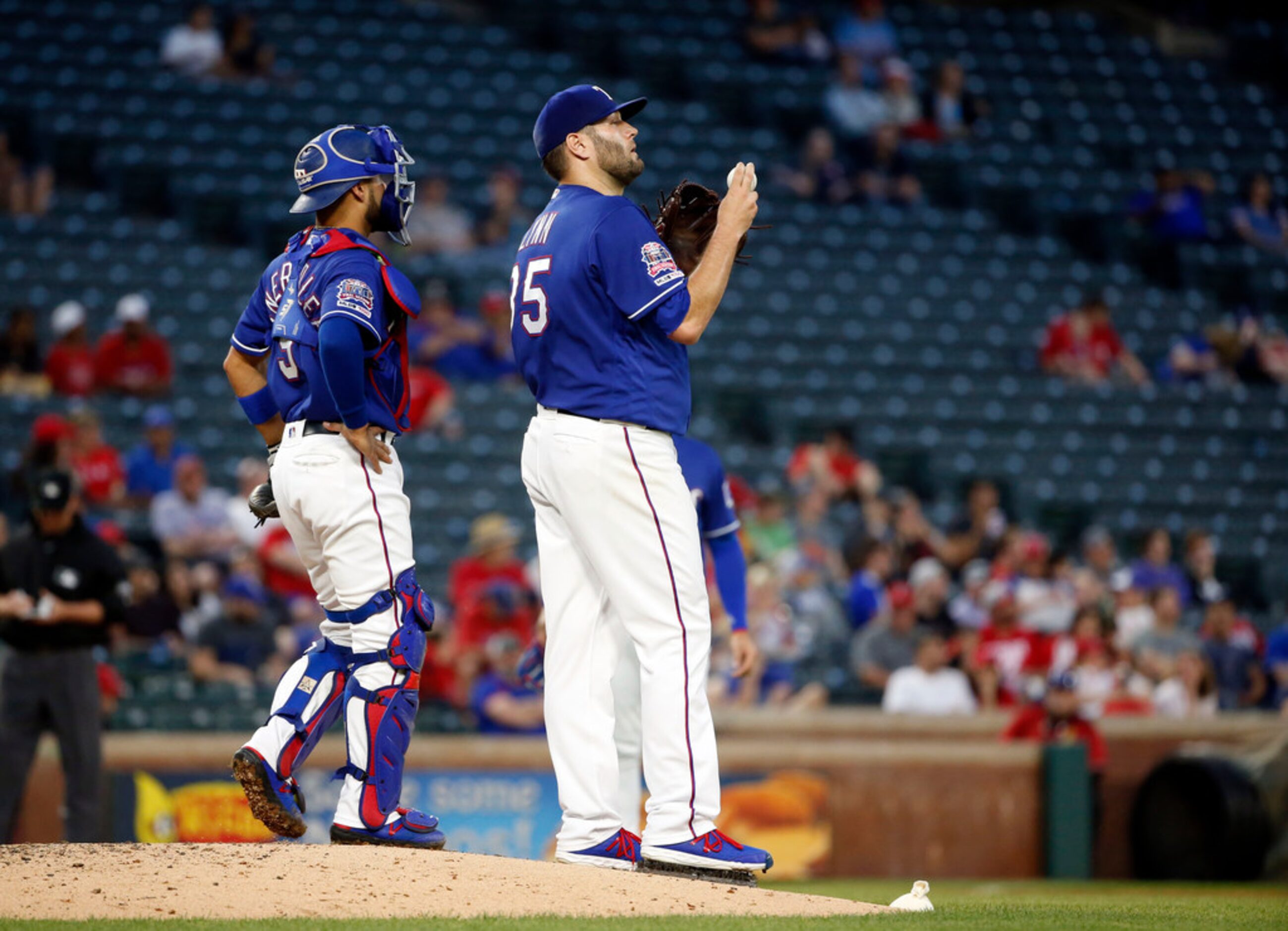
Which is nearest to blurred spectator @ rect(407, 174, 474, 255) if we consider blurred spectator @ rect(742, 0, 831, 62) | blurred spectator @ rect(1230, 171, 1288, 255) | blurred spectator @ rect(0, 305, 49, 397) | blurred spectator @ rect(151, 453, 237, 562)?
blurred spectator @ rect(0, 305, 49, 397)

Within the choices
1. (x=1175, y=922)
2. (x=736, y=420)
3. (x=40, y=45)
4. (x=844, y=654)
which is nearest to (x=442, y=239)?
(x=736, y=420)

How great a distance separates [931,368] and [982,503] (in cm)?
245

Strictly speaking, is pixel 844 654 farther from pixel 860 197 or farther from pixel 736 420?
pixel 860 197

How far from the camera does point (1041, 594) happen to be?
41.8ft

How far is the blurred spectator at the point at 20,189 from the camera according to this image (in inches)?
547

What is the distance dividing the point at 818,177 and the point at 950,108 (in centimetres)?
208

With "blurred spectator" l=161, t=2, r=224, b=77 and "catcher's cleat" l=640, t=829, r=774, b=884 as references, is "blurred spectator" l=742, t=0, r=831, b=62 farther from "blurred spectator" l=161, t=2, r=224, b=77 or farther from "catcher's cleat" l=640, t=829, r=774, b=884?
"catcher's cleat" l=640, t=829, r=774, b=884

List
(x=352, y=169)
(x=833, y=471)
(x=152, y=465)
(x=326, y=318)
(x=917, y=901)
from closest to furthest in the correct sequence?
(x=917, y=901) → (x=326, y=318) → (x=352, y=169) → (x=152, y=465) → (x=833, y=471)

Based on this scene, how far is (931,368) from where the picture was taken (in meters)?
15.8

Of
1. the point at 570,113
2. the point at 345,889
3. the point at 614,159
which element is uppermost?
the point at 570,113

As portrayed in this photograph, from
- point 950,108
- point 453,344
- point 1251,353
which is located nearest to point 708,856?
point 453,344

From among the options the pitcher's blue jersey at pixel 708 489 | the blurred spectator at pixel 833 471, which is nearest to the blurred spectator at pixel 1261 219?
the blurred spectator at pixel 833 471

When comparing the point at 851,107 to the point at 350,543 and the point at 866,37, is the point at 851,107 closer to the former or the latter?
the point at 866,37

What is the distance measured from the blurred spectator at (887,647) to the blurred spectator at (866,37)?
8.64m
